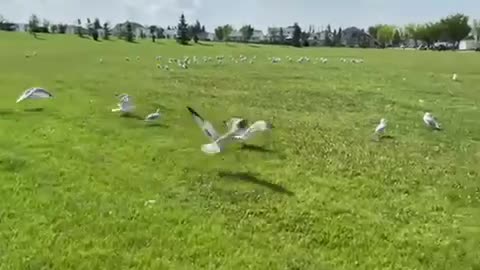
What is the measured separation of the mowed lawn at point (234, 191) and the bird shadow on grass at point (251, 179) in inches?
0.7

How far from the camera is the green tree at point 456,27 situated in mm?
113000

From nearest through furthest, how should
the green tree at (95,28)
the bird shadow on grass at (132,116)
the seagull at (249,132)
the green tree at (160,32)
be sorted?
the seagull at (249,132) < the bird shadow on grass at (132,116) < the green tree at (95,28) < the green tree at (160,32)

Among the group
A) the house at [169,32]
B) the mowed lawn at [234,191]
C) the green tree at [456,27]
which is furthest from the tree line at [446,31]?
the mowed lawn at [234,191]

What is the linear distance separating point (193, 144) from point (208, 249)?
5.12 meters

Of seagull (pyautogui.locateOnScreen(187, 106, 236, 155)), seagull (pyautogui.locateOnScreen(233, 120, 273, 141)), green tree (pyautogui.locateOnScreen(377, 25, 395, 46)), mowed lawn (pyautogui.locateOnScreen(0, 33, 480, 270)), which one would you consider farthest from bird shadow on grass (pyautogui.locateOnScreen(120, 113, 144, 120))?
green tree (pyautogui.locateOnScreen(377, 25, 395, 46))

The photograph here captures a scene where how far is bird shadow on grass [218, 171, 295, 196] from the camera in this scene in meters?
8.68

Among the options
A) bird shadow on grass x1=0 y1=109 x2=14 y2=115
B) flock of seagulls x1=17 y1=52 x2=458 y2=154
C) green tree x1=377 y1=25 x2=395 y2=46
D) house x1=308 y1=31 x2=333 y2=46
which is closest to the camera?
flock of seagulls x1=17 y1=52 x2=458 y2=154

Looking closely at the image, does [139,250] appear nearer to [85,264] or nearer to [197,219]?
[85,264]

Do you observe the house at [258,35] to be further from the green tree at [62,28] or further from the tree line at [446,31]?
the green tree at [62,28]

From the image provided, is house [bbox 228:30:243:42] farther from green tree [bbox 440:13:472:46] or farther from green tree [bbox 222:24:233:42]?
green tree [bbox 440:13:472:46]

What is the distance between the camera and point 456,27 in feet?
371

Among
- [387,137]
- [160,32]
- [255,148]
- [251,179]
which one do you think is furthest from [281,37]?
[251,179]

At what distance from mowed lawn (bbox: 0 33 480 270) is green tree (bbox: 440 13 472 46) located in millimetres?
102608

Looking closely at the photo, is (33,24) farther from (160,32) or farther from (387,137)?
(387,137)
